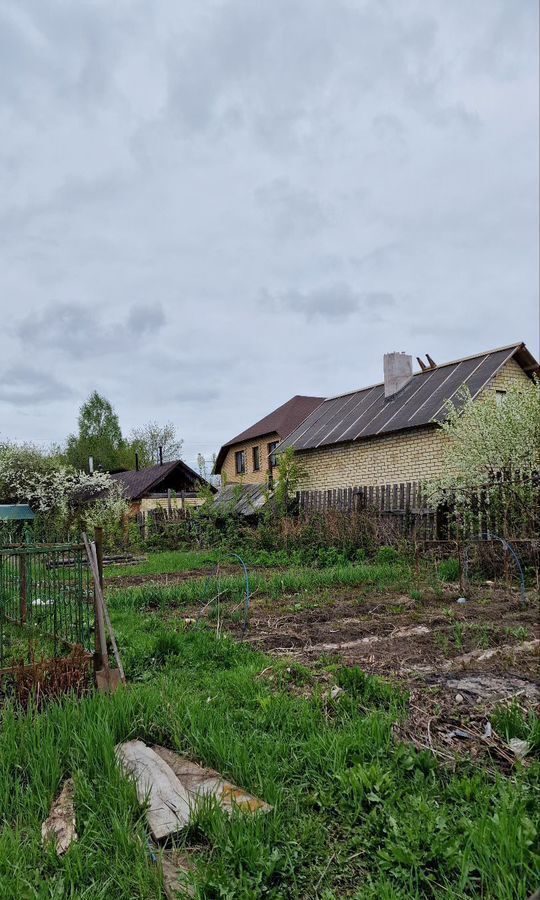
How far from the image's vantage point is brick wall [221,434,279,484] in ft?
104

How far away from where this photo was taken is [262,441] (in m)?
31.9

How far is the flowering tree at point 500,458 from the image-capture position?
9672 mm

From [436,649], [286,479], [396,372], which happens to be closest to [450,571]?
[436,649]

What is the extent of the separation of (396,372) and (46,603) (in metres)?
14.8

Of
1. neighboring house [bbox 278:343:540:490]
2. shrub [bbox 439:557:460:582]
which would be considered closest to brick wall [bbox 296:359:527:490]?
neighboring house [bbox 278:343:540:490]

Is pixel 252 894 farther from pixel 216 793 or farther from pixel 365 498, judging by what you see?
pixel 365 498

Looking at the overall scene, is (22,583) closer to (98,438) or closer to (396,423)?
(396,423)

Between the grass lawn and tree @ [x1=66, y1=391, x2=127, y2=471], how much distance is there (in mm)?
51848

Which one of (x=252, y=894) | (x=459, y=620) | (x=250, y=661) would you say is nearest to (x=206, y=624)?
(x=250, y=661)

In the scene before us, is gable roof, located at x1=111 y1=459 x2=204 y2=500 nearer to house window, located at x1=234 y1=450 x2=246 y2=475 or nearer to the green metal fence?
house window, located at x1=234 y1=450 x2=246 y2=475

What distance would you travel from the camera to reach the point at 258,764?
3.14 metres

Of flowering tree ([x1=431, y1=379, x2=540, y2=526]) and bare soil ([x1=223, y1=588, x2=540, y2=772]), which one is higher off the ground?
flowering tree ([x1=431, y1=379, x2=540, y2=526])

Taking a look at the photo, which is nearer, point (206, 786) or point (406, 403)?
point (206, 786)

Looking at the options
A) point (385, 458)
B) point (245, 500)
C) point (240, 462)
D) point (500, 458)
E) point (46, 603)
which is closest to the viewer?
point (46, 603)
